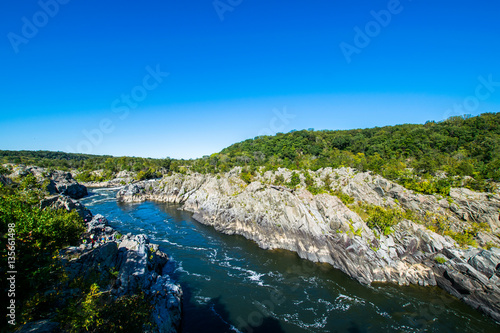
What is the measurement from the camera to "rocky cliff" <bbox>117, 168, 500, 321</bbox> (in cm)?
2508

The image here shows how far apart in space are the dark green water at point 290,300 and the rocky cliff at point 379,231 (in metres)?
1.80

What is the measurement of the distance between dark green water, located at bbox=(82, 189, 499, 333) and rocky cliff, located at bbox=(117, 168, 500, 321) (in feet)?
5.90

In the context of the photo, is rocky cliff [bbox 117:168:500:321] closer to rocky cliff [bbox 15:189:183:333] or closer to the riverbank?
the riverbank

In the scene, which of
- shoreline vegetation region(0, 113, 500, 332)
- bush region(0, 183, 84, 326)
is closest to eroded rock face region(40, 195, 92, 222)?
shoreline vegetation region(0, 113, 500, 332)

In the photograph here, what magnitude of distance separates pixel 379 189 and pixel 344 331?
2781 centimetres

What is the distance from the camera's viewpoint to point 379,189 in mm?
Answer: 39125

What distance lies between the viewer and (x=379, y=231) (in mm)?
32125

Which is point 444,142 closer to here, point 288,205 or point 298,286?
point 288,205

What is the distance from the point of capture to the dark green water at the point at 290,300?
20875 millimetres

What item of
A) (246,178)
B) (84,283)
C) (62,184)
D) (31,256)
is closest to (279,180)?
(246,178)

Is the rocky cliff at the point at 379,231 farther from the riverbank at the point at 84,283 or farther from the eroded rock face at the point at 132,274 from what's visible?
the eroded rock face at the point at 132,274

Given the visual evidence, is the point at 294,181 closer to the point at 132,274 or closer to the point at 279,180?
the point at 279,180

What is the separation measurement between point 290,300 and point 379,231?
18946 mm

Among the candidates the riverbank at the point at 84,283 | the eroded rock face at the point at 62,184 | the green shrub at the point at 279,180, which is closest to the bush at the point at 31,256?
the riverbank at the point at 84,283
